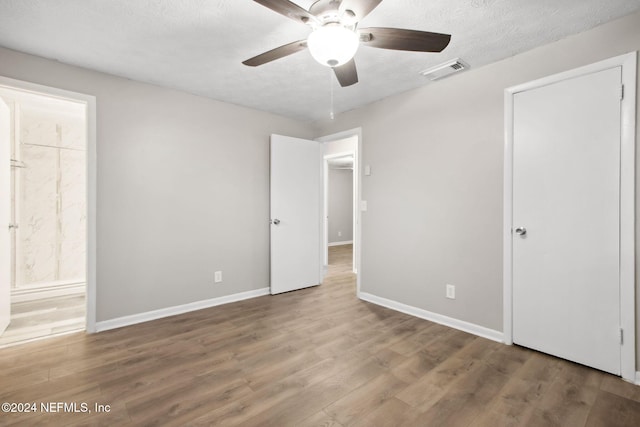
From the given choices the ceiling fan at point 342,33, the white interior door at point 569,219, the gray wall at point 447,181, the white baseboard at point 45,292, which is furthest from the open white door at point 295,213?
the white baseboard at point 45,292

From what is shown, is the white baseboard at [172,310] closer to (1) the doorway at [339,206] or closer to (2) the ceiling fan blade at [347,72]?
(2) the ceiling fan blade at [347,72]

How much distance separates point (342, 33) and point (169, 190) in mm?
2488

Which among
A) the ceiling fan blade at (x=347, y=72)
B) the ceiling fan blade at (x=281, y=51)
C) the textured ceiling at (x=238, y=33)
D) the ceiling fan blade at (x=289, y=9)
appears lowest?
the ceiling fan blade at (x=347, y=72)

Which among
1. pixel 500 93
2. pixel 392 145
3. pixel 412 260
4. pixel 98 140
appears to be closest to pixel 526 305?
pixel 412 260

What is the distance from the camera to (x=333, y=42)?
58.9 inches

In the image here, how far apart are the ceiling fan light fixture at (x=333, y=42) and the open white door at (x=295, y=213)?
7.90ft

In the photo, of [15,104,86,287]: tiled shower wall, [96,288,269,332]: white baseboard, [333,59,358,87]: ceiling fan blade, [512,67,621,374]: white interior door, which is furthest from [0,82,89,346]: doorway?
[512,67,621,374]: white interior door

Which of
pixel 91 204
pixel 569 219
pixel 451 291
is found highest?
pixel 91 204

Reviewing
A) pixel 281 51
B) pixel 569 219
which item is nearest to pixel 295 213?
pixel 281 51

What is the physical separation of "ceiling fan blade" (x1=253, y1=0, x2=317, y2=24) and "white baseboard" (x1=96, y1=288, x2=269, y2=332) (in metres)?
2.99

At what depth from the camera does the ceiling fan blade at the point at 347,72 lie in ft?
6.23

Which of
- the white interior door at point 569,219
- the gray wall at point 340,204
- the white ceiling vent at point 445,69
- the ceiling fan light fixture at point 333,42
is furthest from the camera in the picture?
the gray wall at point 340,204

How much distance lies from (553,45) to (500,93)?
17.4 inches

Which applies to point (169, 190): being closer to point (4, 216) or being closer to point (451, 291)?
point (4, 216)
